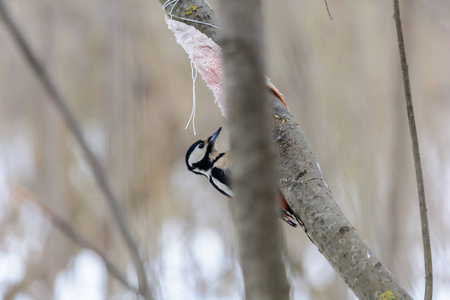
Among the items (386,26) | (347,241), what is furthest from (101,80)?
(347,241)

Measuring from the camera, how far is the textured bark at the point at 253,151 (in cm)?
40

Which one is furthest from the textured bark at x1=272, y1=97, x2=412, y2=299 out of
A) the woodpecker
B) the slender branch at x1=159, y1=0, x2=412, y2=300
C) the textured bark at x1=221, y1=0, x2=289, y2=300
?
the woodpecker

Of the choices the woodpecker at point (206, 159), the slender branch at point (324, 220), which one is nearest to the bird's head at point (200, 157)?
the woodpecker at point (206, 159)

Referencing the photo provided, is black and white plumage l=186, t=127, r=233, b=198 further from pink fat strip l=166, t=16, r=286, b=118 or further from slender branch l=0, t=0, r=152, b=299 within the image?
slender branch l=0, t=0, r=152, b=299

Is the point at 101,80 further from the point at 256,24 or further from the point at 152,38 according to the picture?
the point at 256,24

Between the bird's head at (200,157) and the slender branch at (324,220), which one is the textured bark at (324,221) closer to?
the slender branch at (324,220)

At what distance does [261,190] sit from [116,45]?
10.3 ft

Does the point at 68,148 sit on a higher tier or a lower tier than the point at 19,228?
higher

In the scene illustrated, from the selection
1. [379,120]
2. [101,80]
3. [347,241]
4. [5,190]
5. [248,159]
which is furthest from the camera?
[101,80]

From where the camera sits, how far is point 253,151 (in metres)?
0.40

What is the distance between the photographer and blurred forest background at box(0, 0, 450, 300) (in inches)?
94.9

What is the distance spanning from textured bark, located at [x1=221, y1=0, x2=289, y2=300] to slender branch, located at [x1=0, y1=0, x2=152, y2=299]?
12.0 inches

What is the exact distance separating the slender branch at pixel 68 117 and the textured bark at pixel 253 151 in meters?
0.30

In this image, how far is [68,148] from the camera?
3855 millimetres
